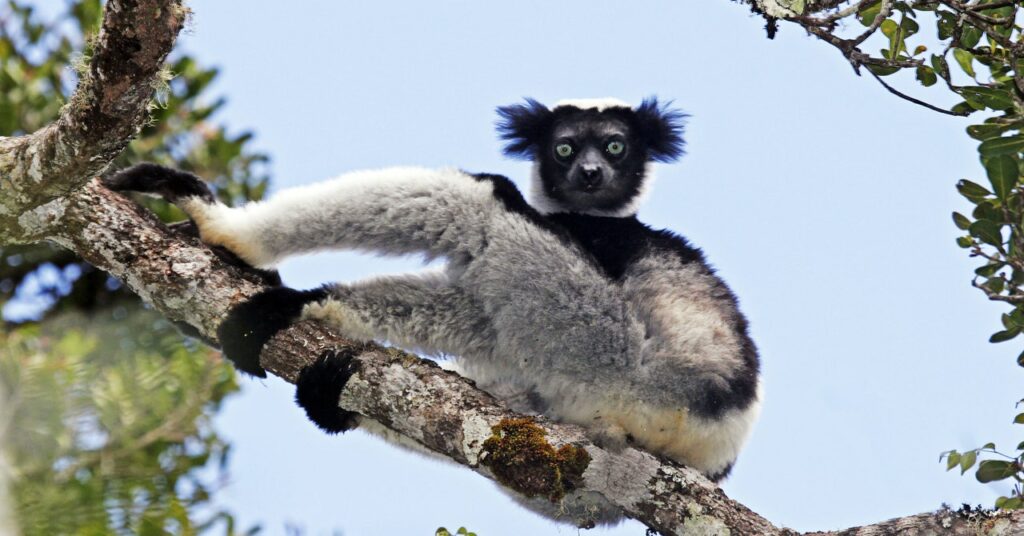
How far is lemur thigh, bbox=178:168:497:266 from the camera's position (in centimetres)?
461

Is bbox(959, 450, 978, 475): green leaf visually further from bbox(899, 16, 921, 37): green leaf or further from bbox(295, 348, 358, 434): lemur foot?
bbox(295, 348, 358, 434): lemur foot

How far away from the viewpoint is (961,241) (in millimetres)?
4328

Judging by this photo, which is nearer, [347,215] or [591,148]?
[347,215]

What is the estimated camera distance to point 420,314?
15.4ft

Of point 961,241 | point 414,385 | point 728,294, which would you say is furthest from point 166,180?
point 961,241

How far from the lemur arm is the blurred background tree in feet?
2.00

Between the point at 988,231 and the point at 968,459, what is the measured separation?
3.27 feet

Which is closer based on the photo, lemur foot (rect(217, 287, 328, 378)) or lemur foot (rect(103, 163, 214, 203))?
lemur foot (rect(217, 287, 328, 378))

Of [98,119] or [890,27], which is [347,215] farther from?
[890,27]

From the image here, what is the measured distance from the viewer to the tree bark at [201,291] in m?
3.69

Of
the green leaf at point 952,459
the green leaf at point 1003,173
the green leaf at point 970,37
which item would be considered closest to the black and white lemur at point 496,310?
the green leaf at point 952,459

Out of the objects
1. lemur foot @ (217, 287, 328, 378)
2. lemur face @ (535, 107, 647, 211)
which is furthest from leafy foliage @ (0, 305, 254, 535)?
lemur face @ (535, 107, 647, 211)

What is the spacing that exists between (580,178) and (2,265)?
388 cm

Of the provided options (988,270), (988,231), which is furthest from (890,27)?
(988,270)
